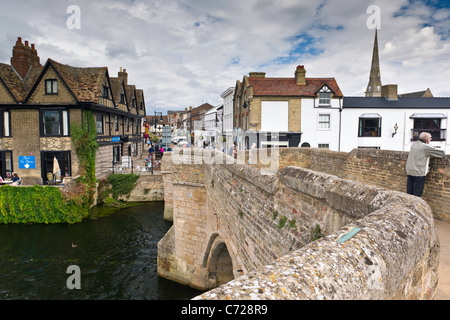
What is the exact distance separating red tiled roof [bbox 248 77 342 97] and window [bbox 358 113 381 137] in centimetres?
348

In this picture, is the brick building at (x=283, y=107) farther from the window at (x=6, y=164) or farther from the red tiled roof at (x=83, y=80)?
the window at (x=6, y=164)

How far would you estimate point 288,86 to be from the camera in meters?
28.6

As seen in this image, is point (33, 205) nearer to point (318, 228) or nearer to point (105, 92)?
point (105, 92)

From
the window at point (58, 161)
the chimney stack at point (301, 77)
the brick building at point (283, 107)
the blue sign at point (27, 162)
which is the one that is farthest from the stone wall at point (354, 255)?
the chimney stack at point (301, 77)

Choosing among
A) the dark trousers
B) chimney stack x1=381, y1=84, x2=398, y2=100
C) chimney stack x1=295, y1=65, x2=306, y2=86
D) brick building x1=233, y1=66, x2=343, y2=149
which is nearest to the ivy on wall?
brick building x1=233, y1=66, x2=343, y2=149

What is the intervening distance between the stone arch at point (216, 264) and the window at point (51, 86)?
18.0 meters

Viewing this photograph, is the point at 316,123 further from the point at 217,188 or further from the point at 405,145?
the point at 217,188

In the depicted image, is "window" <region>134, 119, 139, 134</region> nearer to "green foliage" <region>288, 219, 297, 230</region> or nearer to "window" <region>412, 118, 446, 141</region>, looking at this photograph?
"window" <region>412, 118, 446, 141</region>

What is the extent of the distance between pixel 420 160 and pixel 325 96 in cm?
2246

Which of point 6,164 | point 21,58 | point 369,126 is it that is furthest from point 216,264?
point 21,58

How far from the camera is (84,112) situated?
21453 mm

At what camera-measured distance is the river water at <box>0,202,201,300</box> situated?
12250 millimetres

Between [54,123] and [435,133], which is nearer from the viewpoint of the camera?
[54,123]

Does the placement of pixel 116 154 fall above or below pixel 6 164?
above
